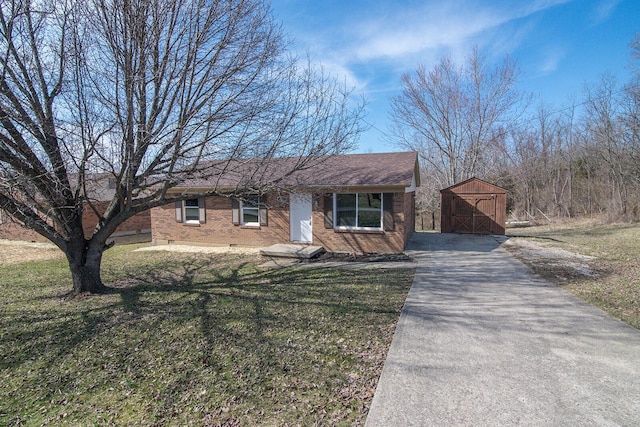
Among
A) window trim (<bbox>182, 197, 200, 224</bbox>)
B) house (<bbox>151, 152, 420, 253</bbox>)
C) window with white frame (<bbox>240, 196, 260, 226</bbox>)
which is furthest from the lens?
window trim (<bbox>182, 197, 200, 224</bbox>)

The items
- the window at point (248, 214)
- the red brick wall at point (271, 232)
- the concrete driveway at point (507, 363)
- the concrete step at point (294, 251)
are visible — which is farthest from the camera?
the window at point (248, 214)

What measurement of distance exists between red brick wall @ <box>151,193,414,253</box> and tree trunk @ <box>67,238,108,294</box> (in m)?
5.71

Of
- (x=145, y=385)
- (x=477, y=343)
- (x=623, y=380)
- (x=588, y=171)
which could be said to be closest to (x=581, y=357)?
(x=623, y=380)

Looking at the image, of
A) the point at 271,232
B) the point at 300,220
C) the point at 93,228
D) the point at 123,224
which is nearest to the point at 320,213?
the point at 300,220

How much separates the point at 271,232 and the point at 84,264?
6.77 metres

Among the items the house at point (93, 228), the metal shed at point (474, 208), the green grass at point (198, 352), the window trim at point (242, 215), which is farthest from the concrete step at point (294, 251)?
the house at point (93, 228)

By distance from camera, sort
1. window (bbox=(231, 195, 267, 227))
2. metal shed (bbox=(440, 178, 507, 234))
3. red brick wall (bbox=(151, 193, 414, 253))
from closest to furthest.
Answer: red brick wall (bbox=(151, 193, 414, 253)) → window (bbox=(231, 195, 267, 227)) → metal shed (bbox=(440, 178, 507, 234))

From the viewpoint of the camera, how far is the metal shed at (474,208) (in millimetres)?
15664

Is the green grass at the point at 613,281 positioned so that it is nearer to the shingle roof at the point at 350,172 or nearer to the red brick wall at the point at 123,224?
the shingle roof at the point at 350,172

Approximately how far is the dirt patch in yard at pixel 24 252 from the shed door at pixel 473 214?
15.9 m

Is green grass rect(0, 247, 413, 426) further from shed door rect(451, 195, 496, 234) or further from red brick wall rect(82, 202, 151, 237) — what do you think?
red brick wall rect(82, 202, 151, 237)

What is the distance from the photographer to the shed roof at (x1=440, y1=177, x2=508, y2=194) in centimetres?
1567

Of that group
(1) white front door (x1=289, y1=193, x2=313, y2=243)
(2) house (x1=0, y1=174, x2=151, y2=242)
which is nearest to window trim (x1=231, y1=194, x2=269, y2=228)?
(1) white front door (x1=289, y1=193, x2=313, y2=243)

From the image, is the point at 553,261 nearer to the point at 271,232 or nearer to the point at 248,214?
the point at 271,232
